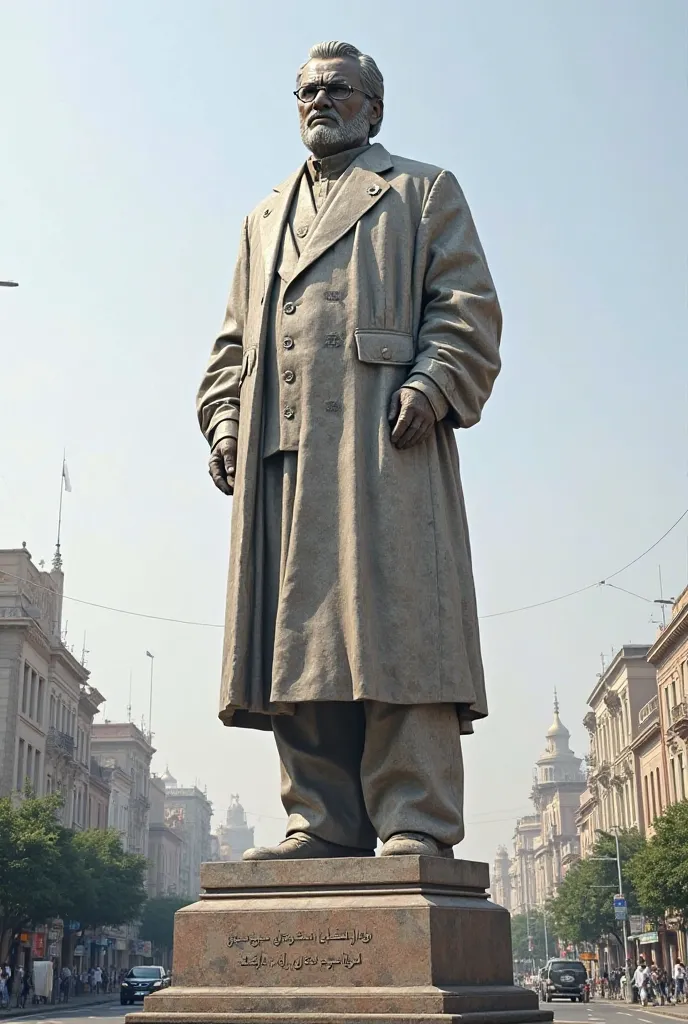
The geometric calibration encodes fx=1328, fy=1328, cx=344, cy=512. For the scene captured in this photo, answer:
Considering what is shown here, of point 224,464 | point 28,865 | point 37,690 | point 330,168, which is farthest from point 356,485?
point 37,690

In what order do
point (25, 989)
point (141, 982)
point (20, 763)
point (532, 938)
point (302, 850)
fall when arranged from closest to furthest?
point (302, 850)
point (141, 982)
point (25, 989)
point (20, 763)
point (532, 938)

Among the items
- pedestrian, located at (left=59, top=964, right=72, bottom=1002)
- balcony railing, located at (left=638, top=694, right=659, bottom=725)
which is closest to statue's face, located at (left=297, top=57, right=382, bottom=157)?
pedestrian, located at (left=59, top=964, right=72, bottom=1002)

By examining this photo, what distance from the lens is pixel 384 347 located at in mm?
5363

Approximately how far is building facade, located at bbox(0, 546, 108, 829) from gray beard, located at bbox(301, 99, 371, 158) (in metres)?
43.0

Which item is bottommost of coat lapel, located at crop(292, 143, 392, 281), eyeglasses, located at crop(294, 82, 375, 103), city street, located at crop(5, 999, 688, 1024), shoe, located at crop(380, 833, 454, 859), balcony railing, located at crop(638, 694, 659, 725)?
city street, located at crop(5, 999, 688, 1024)

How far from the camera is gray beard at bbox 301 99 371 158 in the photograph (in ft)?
19.0

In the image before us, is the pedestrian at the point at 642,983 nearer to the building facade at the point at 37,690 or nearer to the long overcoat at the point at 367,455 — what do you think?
the building facade at the point at 37,690

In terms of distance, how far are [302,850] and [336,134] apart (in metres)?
3.03

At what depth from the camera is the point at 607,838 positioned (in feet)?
219

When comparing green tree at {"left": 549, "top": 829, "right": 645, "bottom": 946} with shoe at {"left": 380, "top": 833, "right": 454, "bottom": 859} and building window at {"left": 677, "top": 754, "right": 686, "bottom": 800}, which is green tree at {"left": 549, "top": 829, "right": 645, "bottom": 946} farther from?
shoe at {"left": 380, "top": 833, "right": 454, "bottom": 859}

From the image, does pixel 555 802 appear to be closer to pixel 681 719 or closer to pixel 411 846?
pixel 681 719

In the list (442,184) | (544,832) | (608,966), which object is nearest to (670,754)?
(608,966)

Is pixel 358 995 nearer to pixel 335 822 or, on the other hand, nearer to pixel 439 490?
pixel 335 822

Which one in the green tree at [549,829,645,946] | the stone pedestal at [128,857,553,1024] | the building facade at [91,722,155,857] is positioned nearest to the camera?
the stone pedestal at [128,857,553,1024]
